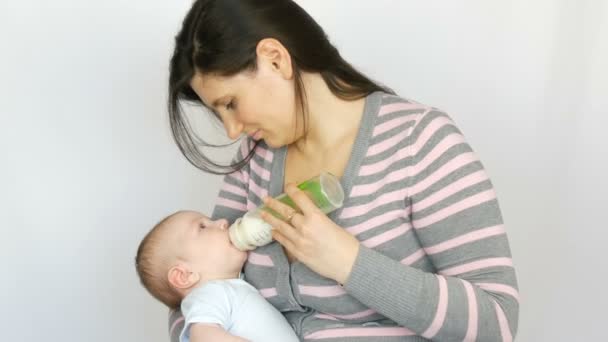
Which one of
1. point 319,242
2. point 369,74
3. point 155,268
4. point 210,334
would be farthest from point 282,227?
point 369,74

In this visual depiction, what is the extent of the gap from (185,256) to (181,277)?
0.04 metres

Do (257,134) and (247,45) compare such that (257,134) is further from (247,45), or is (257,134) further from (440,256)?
(440,256)

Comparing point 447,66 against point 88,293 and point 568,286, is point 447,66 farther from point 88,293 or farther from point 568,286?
point 88,293

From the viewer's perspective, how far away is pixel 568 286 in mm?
1913

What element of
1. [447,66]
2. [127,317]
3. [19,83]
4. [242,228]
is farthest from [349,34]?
[127,317]

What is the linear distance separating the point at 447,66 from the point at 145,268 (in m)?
1.00

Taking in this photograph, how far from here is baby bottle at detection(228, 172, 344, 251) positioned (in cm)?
125

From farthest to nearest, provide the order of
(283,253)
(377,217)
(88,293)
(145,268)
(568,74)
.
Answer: (88,293) → (568,74) → (145,268) → (283,253) → (377,217)

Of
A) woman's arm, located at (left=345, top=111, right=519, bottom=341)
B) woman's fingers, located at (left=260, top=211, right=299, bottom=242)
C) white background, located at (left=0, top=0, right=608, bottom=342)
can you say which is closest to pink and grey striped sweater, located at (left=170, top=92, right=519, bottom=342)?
woman's arm, located at (left=345, top=111, right=519, bottom=341)

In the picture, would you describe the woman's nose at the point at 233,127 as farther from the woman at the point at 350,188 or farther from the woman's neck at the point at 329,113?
the woman's neck at the point at 329,113

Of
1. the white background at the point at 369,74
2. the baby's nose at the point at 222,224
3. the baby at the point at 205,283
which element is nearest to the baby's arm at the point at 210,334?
the baby at the point at 205,283

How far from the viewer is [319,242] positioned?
114 cm

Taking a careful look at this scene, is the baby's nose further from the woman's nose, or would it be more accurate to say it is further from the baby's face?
the woman's nose

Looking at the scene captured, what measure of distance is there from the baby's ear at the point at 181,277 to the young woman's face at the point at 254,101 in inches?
11.7
